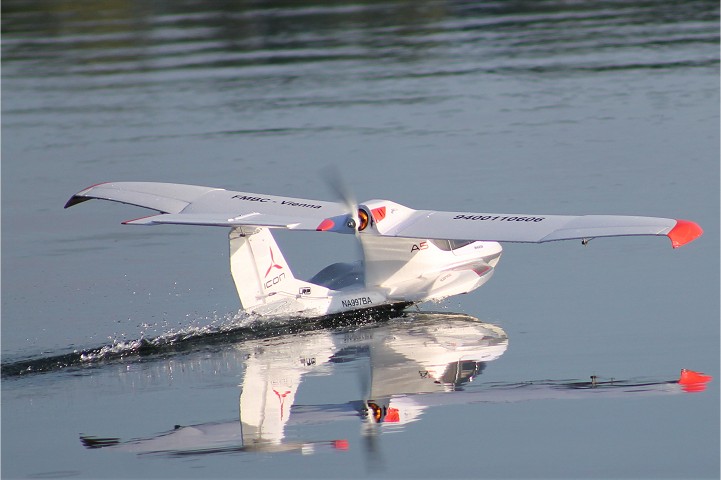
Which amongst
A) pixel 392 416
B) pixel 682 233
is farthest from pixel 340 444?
pixel 682 233

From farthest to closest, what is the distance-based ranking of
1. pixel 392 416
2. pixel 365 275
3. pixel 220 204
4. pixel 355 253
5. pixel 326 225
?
pixel 355 253 → pixel 220 204 → pixel 365 275 → pixel 326 225 → pixel 392 416

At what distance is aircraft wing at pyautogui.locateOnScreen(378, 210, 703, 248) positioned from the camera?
17.6 meters

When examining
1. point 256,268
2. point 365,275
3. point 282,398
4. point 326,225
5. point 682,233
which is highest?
point 326,225

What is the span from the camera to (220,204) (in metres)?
21.5

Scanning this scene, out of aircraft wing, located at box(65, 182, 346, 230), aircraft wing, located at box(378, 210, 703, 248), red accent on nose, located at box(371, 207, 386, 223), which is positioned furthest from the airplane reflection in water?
aircraft wing, located at box(65, 182, 346, 230)

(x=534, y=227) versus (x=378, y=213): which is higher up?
(x=378, y=213)

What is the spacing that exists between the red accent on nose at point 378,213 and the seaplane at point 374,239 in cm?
2

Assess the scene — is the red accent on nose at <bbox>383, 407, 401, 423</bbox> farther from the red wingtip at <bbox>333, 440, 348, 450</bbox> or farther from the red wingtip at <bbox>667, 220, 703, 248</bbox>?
the red wingtip at <bbox>667, 220, 703, 248</bbox>

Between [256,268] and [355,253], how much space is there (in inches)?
179

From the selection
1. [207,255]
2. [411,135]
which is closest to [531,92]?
[411,135]

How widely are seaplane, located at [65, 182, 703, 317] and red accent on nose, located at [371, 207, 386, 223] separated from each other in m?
0.02

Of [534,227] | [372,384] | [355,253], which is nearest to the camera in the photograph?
[372,384]

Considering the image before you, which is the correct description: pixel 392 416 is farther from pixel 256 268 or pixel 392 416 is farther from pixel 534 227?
pixel 256 268

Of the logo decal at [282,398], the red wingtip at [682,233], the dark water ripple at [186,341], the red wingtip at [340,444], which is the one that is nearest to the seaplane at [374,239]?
the red wingtip at [682,233]
